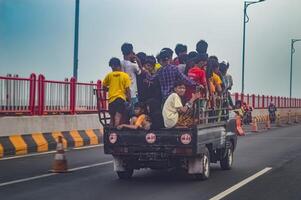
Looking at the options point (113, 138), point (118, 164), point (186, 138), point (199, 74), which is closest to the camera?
point (186, 138)

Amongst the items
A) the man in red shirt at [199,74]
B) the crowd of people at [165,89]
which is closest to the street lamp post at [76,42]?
the crowd of people at [165,89]

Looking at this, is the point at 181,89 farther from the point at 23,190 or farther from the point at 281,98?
the point at 281,98

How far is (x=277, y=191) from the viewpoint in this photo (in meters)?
10.3

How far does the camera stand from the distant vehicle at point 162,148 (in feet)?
35.6

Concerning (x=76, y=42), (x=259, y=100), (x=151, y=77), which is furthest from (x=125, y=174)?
(x=259, y=100)

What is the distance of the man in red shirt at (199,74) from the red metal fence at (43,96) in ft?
14.2

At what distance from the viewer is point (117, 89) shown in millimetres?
12242

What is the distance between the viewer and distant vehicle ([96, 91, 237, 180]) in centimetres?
1084

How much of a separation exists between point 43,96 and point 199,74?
809cm

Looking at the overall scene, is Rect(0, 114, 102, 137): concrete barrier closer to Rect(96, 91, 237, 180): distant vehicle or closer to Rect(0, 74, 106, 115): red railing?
Rect(0, 74, 106, 115): red railing

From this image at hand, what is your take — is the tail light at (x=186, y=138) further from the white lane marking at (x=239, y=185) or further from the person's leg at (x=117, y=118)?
the person's leg at (x=117, y=118)

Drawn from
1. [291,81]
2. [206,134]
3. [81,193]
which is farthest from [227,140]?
[291,81]

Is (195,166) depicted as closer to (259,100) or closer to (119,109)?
(119,109)

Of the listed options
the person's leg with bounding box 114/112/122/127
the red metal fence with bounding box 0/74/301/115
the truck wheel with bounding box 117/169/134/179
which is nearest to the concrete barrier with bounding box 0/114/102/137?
the red metal fence with bounding box 0/74/301/115
